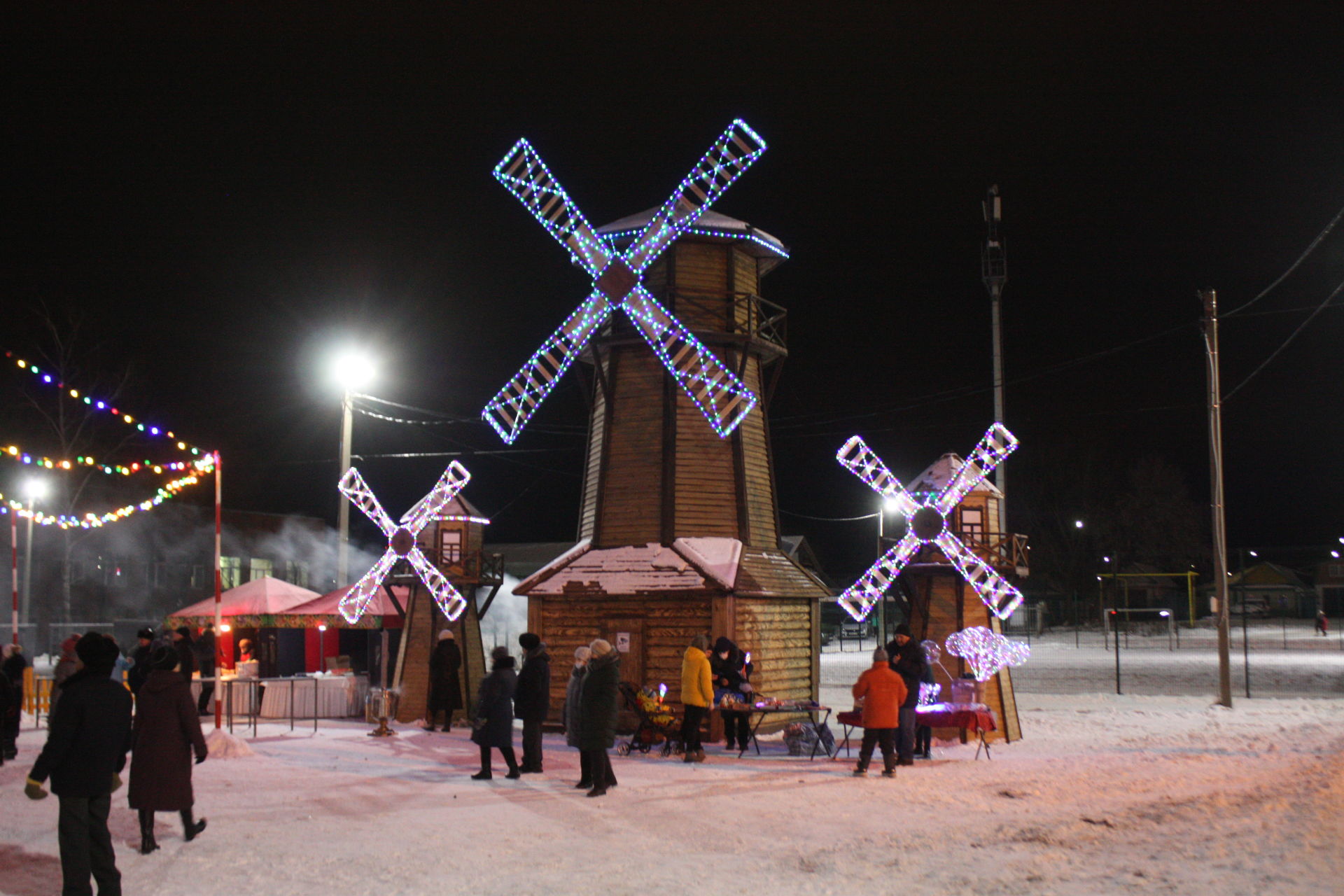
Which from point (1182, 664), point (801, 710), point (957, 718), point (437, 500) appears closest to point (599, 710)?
point (801, 710)

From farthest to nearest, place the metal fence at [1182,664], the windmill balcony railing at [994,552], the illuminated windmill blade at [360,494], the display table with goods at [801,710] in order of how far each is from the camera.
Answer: the metal fence at [1182,664]
the illuminated windmill blade at [360,494]
the windmill balcony railing at [994,552]
the display table with goods at [801,710]

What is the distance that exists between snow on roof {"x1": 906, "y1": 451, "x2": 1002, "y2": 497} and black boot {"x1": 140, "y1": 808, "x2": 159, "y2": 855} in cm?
1311

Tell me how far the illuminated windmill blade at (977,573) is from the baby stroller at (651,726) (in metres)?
5.40

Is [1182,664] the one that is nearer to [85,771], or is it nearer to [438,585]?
[438,585]

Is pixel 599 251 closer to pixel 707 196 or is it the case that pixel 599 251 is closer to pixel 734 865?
pixel 707 196

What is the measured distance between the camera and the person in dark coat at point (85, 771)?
23.8 feet

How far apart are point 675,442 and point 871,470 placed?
11.9ft

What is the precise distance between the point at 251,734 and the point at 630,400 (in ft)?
28.3

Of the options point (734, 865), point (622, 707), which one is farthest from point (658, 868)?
point (622, 707)

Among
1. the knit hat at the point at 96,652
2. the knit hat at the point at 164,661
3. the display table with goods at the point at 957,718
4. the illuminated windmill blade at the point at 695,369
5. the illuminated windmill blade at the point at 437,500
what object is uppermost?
the illuminated windmill blade at the point at 695,369

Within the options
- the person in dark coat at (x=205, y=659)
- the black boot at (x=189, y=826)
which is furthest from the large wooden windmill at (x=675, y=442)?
the black boot at (x=189, y=826)

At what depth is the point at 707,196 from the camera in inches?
846

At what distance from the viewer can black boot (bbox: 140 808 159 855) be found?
8969 millimetres

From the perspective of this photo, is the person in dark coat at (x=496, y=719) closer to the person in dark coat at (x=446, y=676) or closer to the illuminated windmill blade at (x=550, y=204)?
the person in dark coat at (x=446, y=676)
